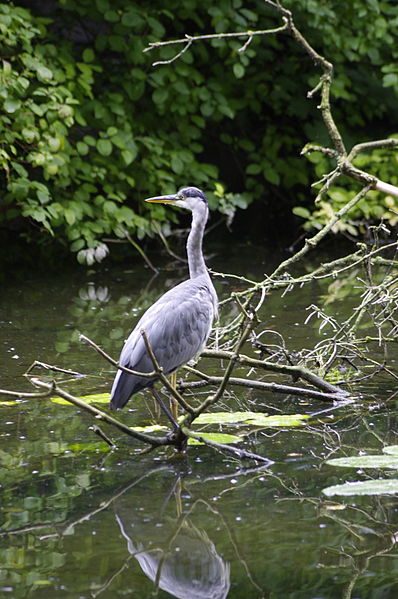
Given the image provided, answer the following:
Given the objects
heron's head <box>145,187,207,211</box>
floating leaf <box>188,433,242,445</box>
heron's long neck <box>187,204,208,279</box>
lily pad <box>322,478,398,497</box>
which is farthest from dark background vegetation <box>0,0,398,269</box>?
lily pad <box>322,478,398,497</box>

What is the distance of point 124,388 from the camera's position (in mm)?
4613

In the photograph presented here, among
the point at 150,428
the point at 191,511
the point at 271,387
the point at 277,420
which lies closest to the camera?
the point at 191,511

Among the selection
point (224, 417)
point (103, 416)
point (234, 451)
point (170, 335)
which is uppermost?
point (103, 416)

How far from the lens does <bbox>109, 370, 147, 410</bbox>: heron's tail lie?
4.61 m

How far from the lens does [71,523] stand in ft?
12.6

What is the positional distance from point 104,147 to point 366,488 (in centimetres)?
580

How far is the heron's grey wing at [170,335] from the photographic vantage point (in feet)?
15.2

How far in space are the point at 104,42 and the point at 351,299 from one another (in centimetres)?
383

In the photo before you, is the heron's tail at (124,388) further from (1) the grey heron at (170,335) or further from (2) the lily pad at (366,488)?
(2) the lily pad at (366,488)

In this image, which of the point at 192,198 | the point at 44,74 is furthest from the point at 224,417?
the point at 44,74

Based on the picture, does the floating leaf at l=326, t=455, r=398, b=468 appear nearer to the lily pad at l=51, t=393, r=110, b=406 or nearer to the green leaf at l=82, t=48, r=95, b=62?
the lily pad at l=51, t=393, r=110, b=406

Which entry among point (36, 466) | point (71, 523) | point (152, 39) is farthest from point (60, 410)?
point (152, 39)

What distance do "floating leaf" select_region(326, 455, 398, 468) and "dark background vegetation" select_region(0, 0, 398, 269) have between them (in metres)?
4.86

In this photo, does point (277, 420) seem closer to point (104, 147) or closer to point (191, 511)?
point (191, 511)
